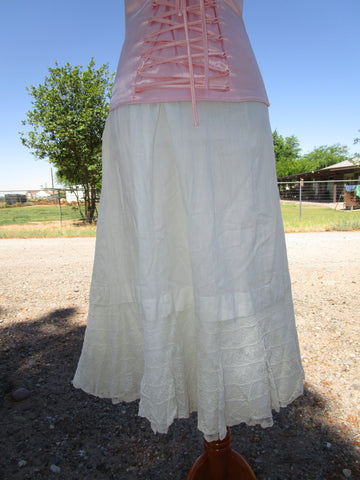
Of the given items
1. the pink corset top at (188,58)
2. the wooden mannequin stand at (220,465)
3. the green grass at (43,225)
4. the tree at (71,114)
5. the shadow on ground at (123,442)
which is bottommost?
the shadow on ground at (123,442)

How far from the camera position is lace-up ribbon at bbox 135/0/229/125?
0.99m

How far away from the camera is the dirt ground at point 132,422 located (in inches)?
59.1

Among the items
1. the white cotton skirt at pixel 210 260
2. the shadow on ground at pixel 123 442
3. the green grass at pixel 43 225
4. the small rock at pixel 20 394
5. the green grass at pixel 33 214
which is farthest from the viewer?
the green grass at pixel 33 214

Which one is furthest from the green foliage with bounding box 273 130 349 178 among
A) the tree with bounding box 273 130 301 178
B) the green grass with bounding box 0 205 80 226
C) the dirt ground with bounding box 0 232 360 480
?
the dirt ground with bounding box 0 232 360 480

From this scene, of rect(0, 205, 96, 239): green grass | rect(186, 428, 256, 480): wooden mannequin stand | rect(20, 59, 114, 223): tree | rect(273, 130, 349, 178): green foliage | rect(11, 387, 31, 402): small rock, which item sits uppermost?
rect(273, 130, 349, 178): green foliage

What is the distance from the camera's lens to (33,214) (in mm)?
20078

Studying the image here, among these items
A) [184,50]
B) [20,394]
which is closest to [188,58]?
[184,50]

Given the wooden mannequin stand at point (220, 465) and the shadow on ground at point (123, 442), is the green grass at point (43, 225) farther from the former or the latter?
the wooden mannequin stand at point (220, 465)

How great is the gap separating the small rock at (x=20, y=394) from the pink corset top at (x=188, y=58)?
1.81m

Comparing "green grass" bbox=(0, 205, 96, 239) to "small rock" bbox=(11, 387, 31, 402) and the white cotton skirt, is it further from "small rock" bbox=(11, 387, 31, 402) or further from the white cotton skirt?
the white cotton skirt

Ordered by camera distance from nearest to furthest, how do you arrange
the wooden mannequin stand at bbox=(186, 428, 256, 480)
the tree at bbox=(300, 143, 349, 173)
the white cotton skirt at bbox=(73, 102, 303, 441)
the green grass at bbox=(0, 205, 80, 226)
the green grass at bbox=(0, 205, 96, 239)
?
1. the white cotton skirt at bbox=(73, 102, 303, 441)
2. the wooden mannequin stand at bbox=(186, 428, 256, 480)
3. the green grass at bbox=(0, 205, 96, 239)
4. the green grass at bbox=(0, 205, 80, 226)
5. the tree at bbox=(300, 143, 349, 173)

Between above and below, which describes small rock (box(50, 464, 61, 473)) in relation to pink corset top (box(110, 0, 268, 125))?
below

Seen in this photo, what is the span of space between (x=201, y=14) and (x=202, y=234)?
2.18 feet

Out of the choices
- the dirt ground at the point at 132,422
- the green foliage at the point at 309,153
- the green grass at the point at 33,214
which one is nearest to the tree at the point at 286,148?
the green foliage at the point at 309,153
